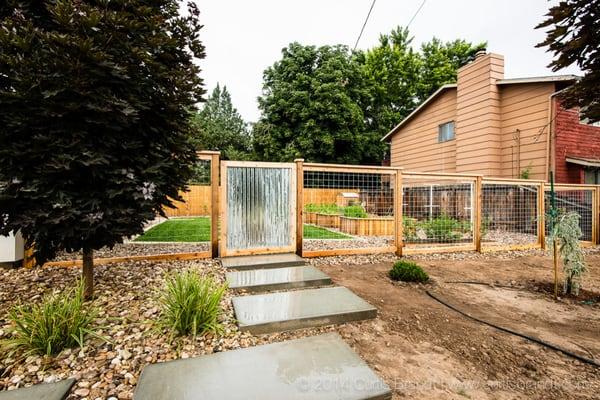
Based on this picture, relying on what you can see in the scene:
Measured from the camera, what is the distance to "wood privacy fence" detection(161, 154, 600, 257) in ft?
16.3

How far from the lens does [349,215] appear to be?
9.09 meters

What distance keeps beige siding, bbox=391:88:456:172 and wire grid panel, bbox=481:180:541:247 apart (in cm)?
295

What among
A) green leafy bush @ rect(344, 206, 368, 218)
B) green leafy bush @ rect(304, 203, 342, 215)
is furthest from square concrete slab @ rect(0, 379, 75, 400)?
green leafy bush @ rect(304, 203, 342, 215)

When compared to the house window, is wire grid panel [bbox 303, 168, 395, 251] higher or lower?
lower

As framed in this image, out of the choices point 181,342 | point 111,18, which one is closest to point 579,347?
point 181,342

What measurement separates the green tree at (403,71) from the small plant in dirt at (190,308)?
1942cm

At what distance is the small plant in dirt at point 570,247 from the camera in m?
3.24

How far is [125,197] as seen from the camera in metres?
2.51

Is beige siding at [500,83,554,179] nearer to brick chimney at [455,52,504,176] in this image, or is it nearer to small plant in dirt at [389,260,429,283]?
brick chimney at [455,52,504,176]

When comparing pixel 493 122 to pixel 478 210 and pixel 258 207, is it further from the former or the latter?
pixel 258 207

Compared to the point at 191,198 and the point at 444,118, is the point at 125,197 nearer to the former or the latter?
the point at 191,198

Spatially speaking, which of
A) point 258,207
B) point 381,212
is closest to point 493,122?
point 381,212

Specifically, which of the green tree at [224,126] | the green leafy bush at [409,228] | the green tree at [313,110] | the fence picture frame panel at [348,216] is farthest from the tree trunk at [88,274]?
the green tree at [224,126]

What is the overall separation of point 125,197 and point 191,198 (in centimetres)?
872
